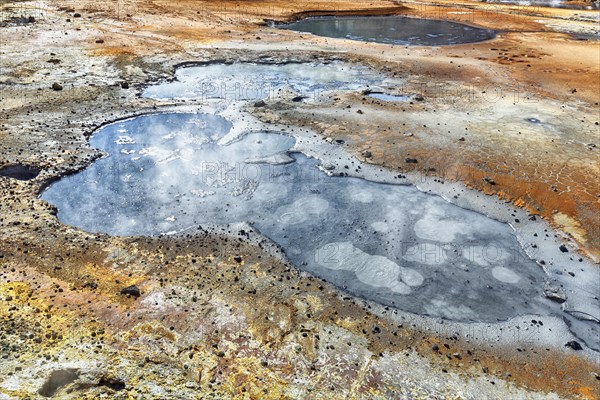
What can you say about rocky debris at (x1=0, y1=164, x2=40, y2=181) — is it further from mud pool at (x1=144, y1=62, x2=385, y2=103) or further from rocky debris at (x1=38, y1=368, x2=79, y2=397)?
rocky debris at (x1=38, y1=368, x2=79, y2=397)

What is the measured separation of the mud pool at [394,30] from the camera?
68.2 ft

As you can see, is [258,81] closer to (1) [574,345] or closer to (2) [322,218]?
(2) [322,218]

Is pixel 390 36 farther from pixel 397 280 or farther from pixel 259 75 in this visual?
pixel 397 280

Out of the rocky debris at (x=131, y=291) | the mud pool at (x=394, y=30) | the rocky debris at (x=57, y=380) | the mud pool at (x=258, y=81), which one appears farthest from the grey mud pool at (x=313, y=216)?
the mud pool at (x=394, y=30)

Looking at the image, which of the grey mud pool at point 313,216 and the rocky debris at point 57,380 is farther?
the grey mud pool at point 313,216

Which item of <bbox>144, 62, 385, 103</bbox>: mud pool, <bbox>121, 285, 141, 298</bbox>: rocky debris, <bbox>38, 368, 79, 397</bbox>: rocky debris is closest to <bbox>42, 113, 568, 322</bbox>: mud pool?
<bbox>121, 285, 141, 298</bbox>: rocky debris

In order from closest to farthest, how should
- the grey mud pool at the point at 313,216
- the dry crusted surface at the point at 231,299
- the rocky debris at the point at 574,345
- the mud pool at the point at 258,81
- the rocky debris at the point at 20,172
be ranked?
the dry crusted surface at the point at 231,299 → the rocky debris at the point at 574,345 → the grey mud pool at the point at 313,216 → the rocky debris at the point at 20,172 → the mud pool at the point at 258,81

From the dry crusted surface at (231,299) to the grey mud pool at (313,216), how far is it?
419mm

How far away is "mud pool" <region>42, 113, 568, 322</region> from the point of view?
20.9 ft

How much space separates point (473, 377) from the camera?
511 cm

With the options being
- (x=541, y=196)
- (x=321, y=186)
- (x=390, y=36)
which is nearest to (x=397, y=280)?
(x=321, y=186)

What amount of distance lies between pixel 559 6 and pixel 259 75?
29340 mm

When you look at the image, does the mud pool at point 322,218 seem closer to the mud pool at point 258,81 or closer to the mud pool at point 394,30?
the mud pool at point 258,81

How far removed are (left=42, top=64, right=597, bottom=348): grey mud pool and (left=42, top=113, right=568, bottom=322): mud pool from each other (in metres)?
0.02
